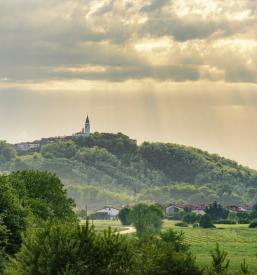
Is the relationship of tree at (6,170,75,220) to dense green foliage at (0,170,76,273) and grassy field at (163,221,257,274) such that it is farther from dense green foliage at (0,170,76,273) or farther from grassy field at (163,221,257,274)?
grassy field at (163,221,257,274)

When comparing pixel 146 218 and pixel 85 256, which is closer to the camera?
pixel 85 256

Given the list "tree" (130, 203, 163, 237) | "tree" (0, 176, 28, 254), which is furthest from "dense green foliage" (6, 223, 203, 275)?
"tree" (130, 203, 163, 237)

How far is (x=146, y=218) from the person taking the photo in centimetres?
16025

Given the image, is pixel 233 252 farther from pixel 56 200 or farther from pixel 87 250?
pixel 87 250

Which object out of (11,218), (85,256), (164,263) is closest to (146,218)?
(11,218)

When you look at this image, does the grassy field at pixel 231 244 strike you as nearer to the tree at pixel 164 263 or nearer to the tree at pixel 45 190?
the tree at pixel 45 190

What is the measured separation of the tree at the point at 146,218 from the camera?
156 m

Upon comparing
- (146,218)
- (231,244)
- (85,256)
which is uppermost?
A: (146,218)

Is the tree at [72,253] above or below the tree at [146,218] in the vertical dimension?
below

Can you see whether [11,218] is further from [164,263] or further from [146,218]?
[146,218]

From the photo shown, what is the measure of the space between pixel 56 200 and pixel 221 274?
4146 centimetres

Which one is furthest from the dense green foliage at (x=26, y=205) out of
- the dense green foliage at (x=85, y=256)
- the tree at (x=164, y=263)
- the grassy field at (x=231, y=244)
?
the grassy field at (x=231, y=244)

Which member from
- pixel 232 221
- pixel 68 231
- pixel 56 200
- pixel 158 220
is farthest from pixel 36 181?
pixel 232 221

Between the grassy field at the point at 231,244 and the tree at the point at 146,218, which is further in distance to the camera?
the tree at the point at 146,218
